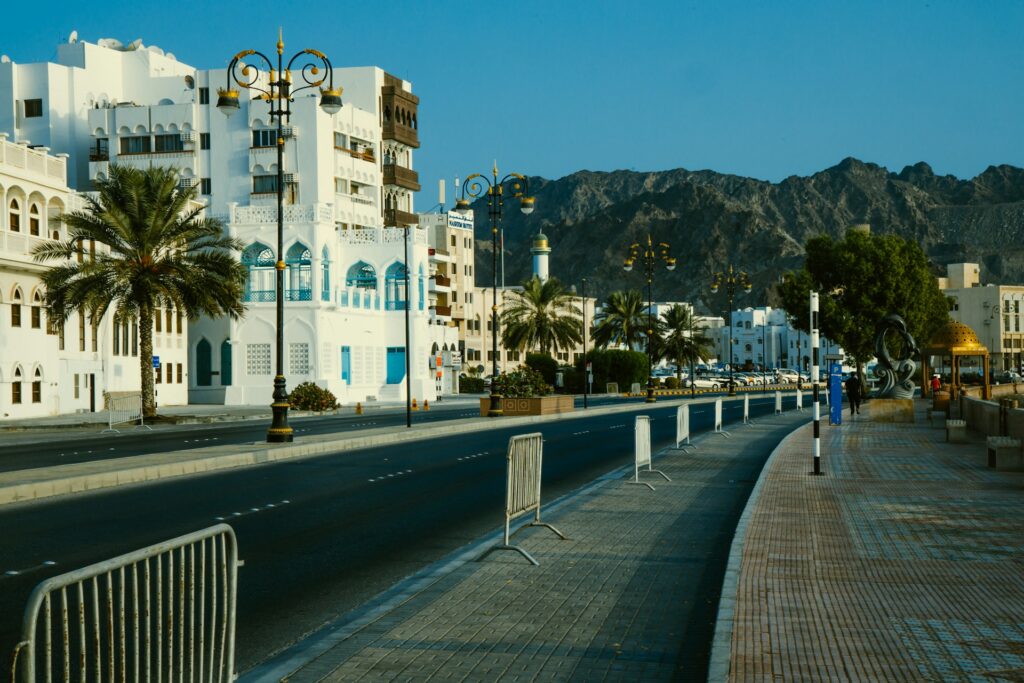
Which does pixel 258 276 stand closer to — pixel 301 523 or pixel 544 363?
pixel 544 363

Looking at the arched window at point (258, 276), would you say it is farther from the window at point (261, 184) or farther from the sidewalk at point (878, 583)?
the sidewalk at point (878, 583)

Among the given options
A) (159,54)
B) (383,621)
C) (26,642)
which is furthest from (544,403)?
(159,54)

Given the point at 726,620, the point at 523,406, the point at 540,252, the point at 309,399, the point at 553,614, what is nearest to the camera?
the point at 726,620

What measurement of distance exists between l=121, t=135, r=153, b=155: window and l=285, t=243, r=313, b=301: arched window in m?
18.1

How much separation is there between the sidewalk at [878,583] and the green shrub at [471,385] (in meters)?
80.5

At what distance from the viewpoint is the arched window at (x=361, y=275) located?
234 ft

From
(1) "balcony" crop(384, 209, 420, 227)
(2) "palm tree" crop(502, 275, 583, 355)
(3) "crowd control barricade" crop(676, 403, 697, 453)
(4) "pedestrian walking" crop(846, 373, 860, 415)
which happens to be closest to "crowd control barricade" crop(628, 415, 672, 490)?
(3) "crowd control barricade" crop(676, 403, 697, 453)

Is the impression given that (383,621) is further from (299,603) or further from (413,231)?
(413,231)

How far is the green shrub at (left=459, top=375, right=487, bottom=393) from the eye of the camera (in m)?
98.5

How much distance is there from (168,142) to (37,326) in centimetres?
3302

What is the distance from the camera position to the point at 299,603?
9070mm

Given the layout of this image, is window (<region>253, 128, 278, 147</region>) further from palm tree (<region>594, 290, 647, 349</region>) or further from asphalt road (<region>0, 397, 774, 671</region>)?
asphalt road (<region>0, 397, 774, 671</region>)

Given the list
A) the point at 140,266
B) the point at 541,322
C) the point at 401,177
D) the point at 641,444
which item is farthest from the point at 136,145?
the point at 641,444

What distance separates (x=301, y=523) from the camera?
45.4 feet
